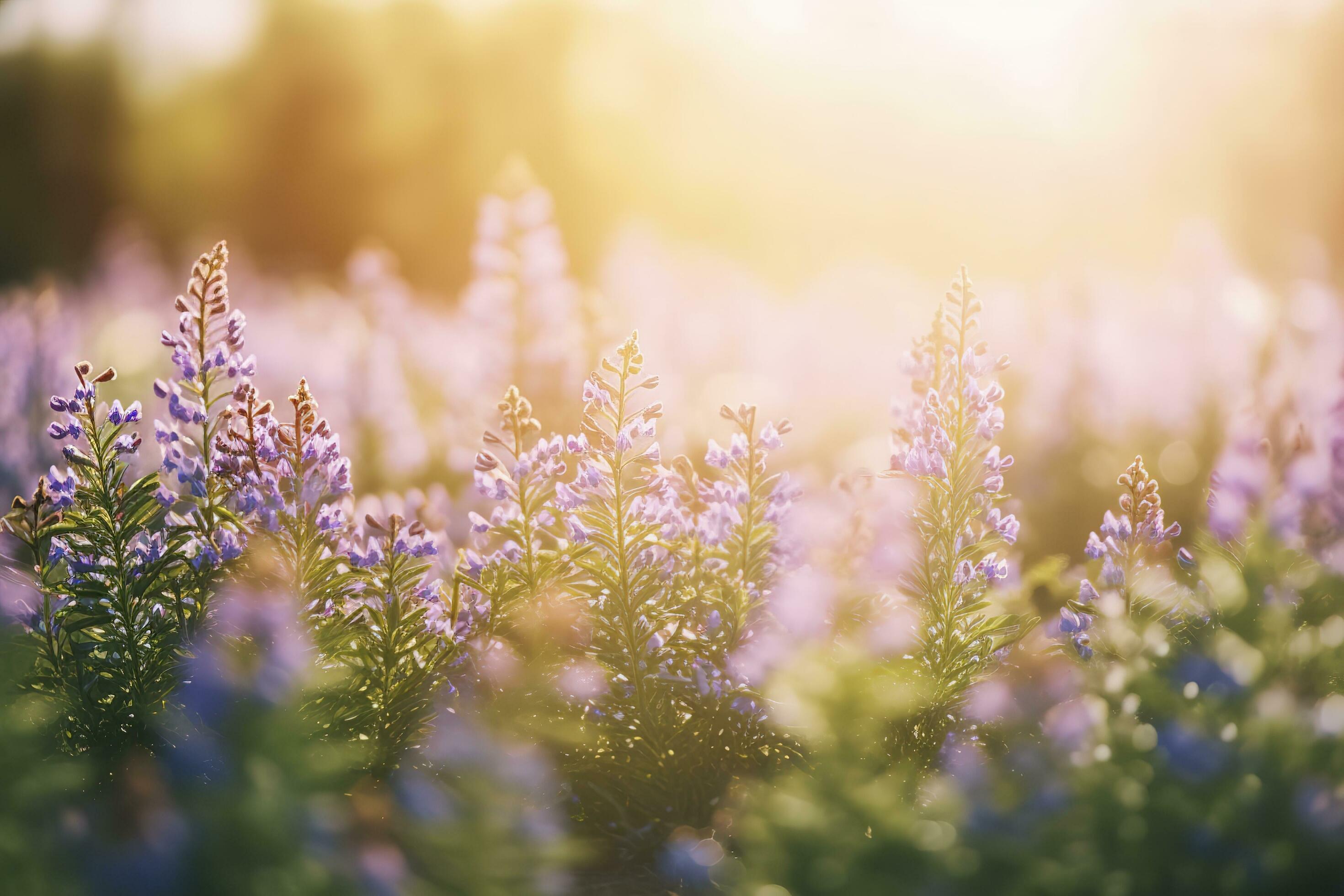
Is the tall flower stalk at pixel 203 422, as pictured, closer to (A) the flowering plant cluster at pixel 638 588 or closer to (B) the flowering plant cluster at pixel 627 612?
(B) the flowering plant cluster at pixel 627 612

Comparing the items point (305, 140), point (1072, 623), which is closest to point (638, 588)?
point (1072, 623)

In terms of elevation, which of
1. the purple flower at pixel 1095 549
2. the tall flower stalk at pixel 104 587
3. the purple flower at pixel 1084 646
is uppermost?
the purple flower at pixel 1095 549

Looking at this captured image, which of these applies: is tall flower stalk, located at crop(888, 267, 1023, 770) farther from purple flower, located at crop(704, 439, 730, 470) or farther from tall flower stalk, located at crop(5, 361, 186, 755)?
tall flower stalk, located at crop(5, 361, 186, 755)

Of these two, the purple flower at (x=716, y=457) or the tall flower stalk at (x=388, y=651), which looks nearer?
the tall flower stalk at (x=388, y=651)

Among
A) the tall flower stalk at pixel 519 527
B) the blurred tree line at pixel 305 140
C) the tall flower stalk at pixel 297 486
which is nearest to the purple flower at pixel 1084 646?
the tall flower stalk at pixel 519 527

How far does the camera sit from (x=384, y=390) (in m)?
8.89

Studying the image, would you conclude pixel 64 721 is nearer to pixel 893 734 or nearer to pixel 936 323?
pixel 893 734

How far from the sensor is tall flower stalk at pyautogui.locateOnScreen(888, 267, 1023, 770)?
3523 millimetres

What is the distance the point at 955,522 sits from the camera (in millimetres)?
Result: 3588

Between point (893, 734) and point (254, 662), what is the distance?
2092 mm

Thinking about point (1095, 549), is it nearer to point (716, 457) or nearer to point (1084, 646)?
point (1084, 646)

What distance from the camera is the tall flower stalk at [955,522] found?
11.6 feet

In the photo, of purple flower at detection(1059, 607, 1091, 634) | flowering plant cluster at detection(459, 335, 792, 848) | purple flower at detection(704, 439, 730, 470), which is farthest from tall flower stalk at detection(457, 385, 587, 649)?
purple flower at detection(1059, 607, 1091, 634)

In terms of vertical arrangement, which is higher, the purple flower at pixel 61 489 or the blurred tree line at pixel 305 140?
the blurred tree line at pixel 305 140
